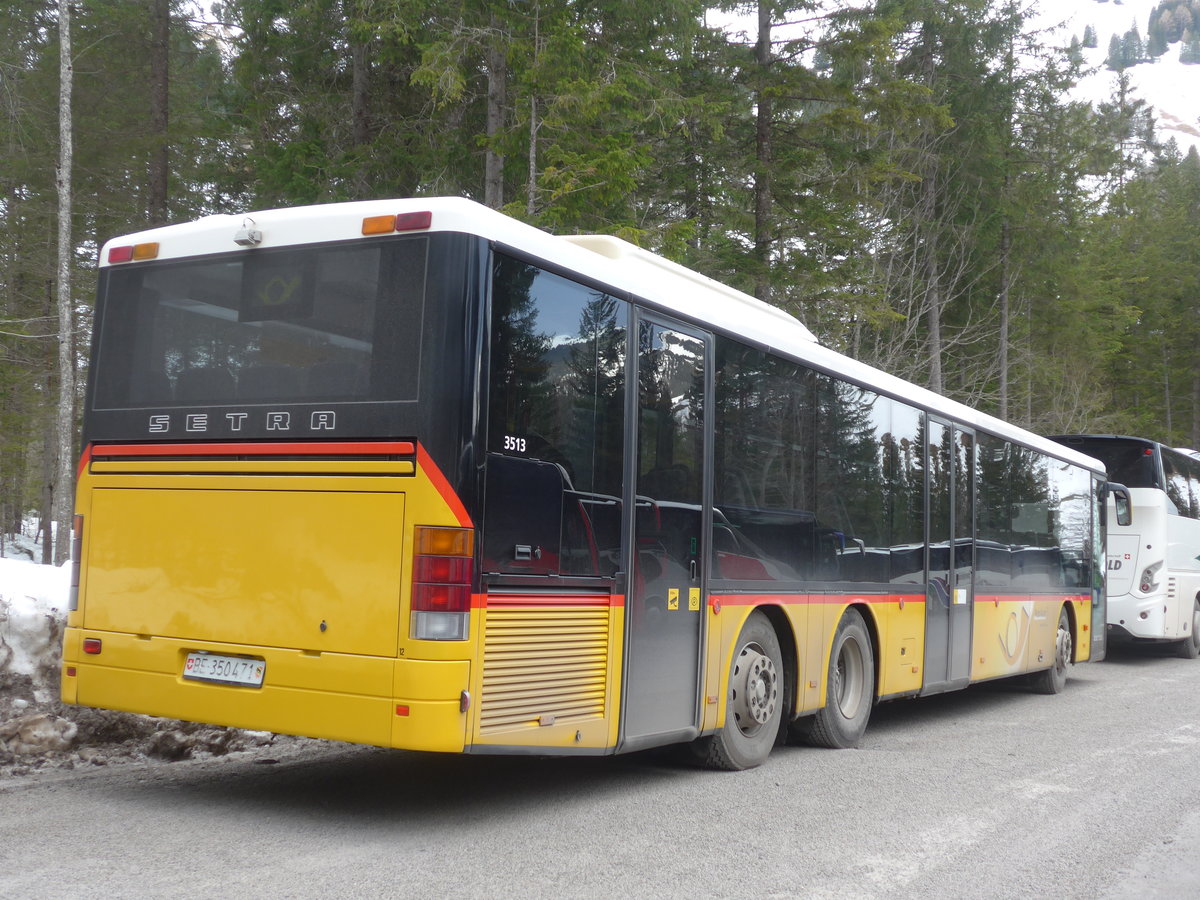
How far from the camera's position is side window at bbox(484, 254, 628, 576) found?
5797mm

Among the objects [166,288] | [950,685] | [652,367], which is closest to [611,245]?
[652,367]

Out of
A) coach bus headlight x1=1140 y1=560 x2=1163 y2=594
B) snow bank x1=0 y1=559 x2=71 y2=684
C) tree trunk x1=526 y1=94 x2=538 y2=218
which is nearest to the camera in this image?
snow bank x1=0 y1=559 x2=71 y2=684

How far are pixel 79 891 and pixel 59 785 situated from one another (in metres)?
2.25

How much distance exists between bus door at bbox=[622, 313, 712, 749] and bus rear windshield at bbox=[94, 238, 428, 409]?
1.60 meters

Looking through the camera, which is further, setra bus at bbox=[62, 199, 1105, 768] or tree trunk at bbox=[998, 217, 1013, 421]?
tree trunk at bbox=[998, 217, 1013, 421]

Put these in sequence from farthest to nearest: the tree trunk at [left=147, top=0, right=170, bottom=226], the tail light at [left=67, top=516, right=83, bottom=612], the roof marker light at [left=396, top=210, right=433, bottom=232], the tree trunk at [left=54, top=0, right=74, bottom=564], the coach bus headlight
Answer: the tree trunk at [left=147, top=0, right=170, bottom=226] → the coach bus headlight → the tree trunk at [left=54, top=0, right=74, bottom=564] → the tail light at [left=67, top=516, right=83, bottom=612] → the roof marker light at [left=396, top=210, right=433, bottom=232]

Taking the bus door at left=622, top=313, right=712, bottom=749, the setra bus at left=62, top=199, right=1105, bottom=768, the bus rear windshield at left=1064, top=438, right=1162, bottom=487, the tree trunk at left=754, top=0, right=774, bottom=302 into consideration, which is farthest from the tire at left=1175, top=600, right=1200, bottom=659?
the bus door at left=622, top=313, right=712, bottom=749

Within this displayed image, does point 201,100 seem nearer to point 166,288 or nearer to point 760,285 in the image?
point 760,285

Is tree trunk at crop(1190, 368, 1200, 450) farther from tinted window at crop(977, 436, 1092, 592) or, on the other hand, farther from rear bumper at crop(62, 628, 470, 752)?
rear bumper at crop(62, 628, 470, 752)

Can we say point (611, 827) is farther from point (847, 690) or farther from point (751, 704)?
point (847, 690)

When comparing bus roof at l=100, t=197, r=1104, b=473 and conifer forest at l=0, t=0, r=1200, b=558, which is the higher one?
conifer forest at l=0, t=0, r=1200, b=558

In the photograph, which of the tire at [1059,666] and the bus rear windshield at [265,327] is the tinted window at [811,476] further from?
the tire at [1059,666]

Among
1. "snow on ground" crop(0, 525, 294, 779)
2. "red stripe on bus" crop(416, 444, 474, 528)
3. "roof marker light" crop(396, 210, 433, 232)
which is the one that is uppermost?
"roof marker light" crop(396, 210, 433, 232)

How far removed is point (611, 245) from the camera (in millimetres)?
7266
